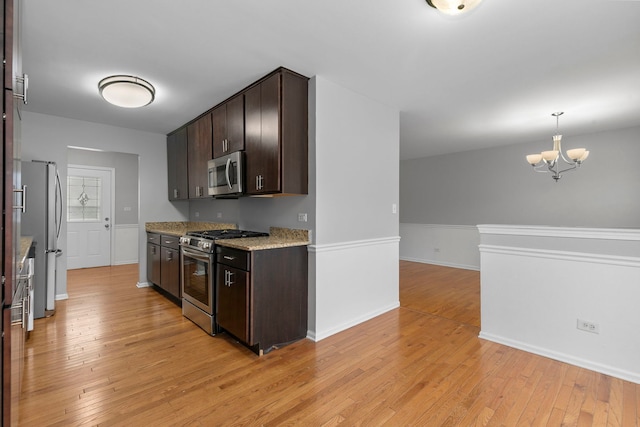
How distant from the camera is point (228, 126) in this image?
133 inches

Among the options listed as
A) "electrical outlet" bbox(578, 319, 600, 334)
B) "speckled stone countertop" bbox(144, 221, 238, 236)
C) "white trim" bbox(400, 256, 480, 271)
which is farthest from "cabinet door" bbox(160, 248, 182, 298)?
"white trim" bbox(400, 256, 480, 271)

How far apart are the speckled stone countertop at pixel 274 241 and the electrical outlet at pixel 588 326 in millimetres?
2277

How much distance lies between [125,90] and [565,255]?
4.04 m

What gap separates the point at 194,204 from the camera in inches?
203

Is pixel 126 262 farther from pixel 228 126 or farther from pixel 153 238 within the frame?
pixel 228 126

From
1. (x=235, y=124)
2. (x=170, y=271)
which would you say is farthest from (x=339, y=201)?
(x=170, y=271)

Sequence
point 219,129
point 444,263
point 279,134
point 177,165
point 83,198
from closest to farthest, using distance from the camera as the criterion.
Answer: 1. point 279,134
2. point 219,129
3. point 177,165
4. point 83,198
5. point 444,263

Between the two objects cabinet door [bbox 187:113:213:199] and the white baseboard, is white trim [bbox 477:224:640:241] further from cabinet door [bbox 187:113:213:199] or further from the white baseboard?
the white baseboard

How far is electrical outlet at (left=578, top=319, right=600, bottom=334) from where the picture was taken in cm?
231

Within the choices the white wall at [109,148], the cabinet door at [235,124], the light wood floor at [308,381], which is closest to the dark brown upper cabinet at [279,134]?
the cabinet door at [235,124]

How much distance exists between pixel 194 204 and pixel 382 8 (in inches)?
168

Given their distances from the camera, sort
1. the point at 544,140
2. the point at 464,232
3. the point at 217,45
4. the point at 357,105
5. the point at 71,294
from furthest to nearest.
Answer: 1. the point at 464,232
2. the point at 544,140
3. the point at 71,294
4. the point at 357,105
5. the point at 217,45

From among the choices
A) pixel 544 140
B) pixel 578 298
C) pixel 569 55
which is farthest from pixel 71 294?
pixel 544 140

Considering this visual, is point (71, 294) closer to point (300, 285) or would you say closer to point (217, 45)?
point (300, 285)
